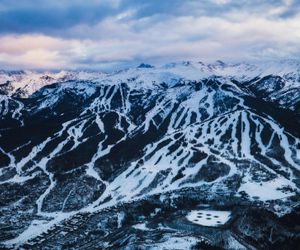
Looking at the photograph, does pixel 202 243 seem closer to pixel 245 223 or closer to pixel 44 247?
pixel 245 223

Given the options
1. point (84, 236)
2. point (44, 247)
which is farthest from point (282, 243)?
point (44, 247)

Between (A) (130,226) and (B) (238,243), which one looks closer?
(B) (238,243)

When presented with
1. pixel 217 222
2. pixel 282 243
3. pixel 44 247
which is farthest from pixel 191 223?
pixel 44 247

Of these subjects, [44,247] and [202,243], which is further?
[44,247]

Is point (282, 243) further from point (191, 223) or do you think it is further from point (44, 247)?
point (44, 247)

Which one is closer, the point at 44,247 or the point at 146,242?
the point at 146,242

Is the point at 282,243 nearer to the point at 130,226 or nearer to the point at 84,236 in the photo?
the point at 130,226

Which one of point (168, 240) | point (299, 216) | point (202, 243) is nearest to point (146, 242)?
point (168, 240)
